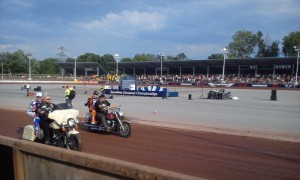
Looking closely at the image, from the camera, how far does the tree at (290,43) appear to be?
102 metres

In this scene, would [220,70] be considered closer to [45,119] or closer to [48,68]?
[45,119]

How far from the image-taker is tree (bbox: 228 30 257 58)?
116 meters

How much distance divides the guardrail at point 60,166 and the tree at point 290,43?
108m

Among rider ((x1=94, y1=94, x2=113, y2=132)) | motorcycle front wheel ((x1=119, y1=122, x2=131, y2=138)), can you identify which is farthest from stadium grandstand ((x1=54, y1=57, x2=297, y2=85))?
motorcycle front wheel ((x1=119, y1=122, x2=131, y2=138))

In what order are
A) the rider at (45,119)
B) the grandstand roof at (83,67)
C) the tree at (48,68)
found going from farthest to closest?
1. the tree at (48,68)
2. the grandstand roof at (83,67)
3. the rider at (45,119)

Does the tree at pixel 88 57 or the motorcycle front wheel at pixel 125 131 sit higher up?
the tree at pixel 88 57

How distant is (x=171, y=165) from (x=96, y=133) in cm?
537

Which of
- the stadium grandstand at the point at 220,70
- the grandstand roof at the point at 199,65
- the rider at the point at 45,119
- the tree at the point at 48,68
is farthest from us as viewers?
the tree at the point at 48,68

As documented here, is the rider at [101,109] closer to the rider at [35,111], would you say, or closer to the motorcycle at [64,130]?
the rider at [35,111]

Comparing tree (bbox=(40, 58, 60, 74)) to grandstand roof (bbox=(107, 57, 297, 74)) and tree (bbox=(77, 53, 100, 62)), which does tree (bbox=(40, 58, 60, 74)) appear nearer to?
tree (bbox=(77, 53, 100, 62))

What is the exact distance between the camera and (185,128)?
45.0 feet

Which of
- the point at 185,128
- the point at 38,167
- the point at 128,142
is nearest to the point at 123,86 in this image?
the point at 185,128

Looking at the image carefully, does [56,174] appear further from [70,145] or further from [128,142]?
[128,142]

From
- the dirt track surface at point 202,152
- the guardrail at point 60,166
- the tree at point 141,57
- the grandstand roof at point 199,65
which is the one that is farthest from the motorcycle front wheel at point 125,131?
the tree at point 141,57
